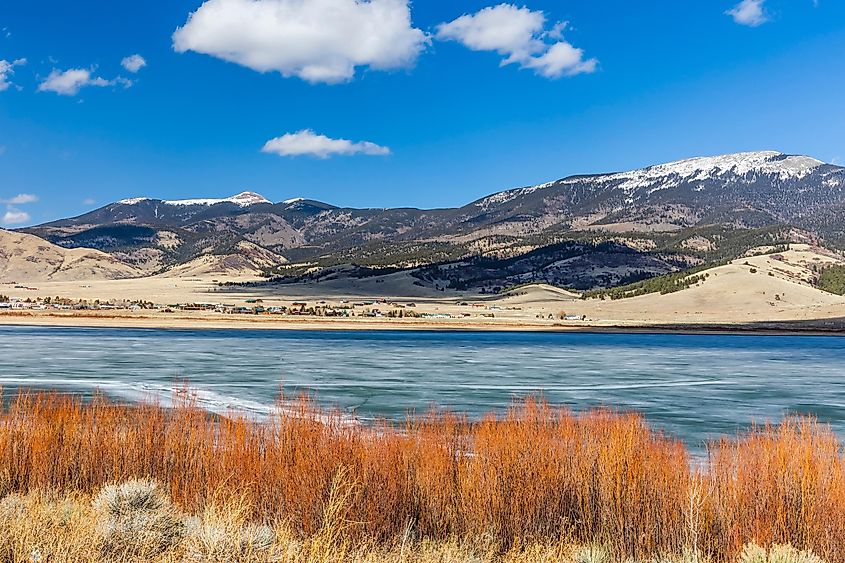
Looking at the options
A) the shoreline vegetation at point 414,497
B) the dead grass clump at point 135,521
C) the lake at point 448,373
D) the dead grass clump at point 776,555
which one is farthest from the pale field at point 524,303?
the dead grass clump at point 776,555

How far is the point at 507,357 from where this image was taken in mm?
46562

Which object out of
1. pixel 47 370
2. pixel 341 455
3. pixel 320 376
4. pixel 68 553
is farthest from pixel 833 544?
pixel 47 370

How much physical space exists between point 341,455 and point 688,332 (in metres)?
75.3

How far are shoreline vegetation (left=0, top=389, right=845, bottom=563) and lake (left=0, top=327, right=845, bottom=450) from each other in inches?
277

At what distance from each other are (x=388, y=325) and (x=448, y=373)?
172 ft

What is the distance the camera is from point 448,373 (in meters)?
35.6

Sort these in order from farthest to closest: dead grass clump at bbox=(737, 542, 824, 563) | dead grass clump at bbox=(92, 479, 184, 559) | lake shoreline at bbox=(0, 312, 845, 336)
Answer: lake shoreline at bbox=(0, 312, 845, 336) → dead grass clump at bbox=(92, 479, 184, 559) → dead grass clump at bbox=(737, 542, 824, 563)

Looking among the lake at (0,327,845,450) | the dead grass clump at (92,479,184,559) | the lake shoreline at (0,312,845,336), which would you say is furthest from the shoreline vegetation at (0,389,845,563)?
the lake shoreline at (0,312,845,336)

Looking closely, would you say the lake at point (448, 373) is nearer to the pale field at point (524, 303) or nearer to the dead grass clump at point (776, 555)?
the dead grass clump at point (776, 555)

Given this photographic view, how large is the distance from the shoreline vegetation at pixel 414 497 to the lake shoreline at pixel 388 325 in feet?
217

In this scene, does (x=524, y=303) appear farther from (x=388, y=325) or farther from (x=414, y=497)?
(x=414, y=497)

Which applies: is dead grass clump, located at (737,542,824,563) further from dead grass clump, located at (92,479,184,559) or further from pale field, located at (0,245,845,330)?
pale field, located at (0,245,845,330)

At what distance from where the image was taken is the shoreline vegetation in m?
9.09

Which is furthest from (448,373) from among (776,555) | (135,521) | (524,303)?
(524,303)
